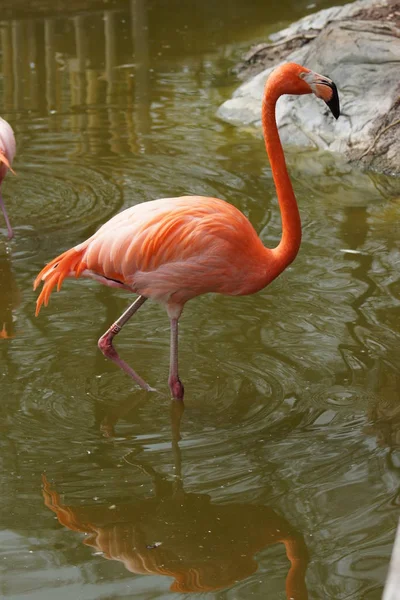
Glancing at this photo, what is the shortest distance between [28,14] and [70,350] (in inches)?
314

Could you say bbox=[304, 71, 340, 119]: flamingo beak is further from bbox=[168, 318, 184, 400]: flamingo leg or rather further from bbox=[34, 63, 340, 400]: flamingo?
bbox=[168, 318, 184, 400]: flamingo leg

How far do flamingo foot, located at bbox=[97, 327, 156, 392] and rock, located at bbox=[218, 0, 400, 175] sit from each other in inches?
124

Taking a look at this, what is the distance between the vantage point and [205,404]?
167 inches

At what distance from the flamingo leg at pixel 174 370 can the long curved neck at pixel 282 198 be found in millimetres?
511

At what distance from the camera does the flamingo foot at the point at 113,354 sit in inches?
170

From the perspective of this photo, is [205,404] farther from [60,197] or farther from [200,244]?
[60,197]

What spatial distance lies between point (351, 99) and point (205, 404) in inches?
165

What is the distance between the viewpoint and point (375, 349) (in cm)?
462

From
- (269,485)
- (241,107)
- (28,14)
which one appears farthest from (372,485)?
(28,14)

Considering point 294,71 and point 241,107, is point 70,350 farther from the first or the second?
point 241,107

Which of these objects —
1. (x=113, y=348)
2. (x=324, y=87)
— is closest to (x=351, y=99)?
(x=324, y=87)

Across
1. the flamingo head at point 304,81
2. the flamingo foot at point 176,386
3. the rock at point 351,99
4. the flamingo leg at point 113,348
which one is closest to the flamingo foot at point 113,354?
the flamingo leg at point 113,348

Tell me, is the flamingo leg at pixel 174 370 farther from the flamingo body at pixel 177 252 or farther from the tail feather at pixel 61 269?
the tail feather at pixel 61 269

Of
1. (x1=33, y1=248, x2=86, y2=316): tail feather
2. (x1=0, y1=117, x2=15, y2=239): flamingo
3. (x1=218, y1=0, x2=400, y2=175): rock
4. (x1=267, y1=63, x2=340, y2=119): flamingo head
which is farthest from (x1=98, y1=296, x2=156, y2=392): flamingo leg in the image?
(x1=218, y1=0, x2=400, y2=175): rock
